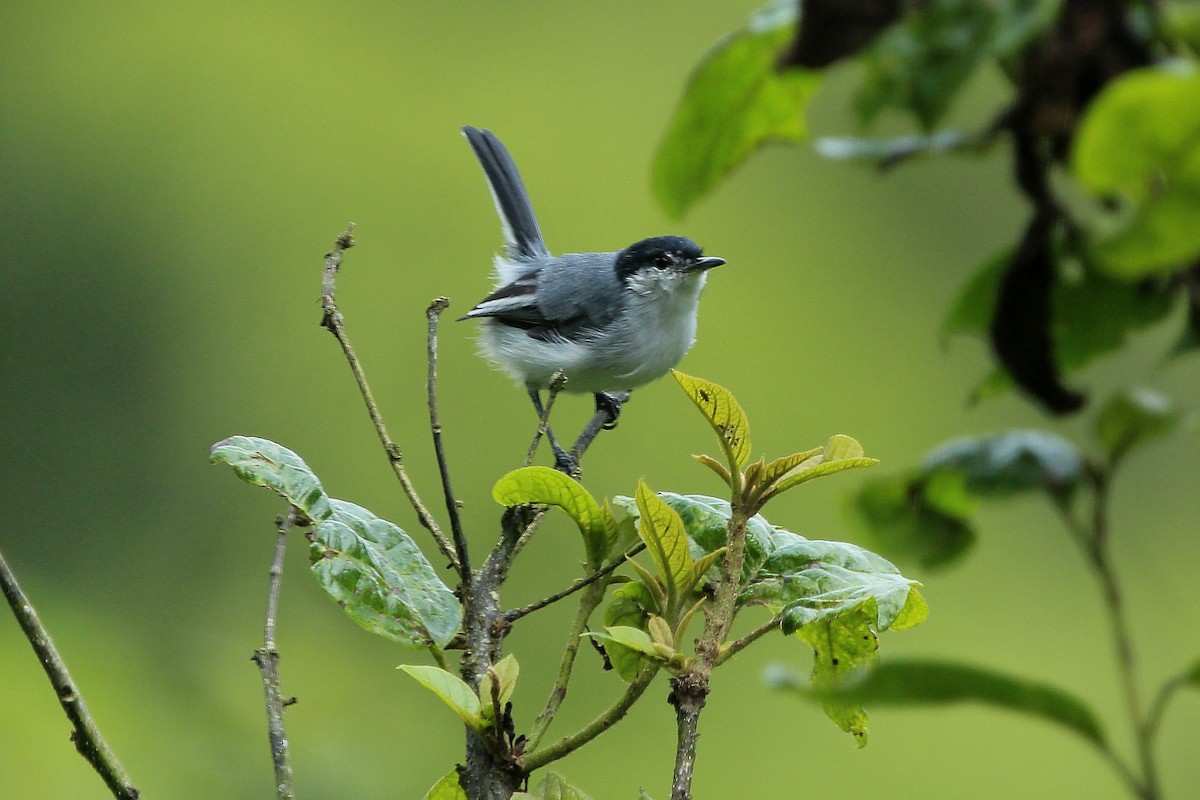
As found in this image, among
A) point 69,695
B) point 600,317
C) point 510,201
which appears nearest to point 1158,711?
point 69,695

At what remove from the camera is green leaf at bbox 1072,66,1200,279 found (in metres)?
0.34

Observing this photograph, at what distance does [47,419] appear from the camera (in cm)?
655

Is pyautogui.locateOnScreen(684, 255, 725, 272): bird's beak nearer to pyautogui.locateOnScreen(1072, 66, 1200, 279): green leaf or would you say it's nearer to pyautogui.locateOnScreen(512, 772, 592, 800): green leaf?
pyautogui.locateOnScreen(512, 772, 592, 800): green leaf

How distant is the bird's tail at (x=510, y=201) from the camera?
3414 mm

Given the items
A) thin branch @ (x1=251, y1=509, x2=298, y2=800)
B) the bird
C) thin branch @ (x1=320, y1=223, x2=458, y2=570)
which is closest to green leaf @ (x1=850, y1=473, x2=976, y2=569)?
thin branch @ (x1=320, y1=223, x2=458, y2=570)

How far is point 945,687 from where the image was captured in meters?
0.41

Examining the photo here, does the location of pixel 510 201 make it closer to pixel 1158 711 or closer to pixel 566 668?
Answer: pixel 566 668

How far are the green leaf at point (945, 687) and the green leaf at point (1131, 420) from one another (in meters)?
0.10

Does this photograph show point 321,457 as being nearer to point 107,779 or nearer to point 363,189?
point 363,189

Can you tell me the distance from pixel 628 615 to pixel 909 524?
1.42 feet

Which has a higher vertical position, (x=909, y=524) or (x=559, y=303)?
(x=909, y=524)

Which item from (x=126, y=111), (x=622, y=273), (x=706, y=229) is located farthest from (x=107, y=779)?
(x=126, y=111)

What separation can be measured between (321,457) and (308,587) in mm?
1011

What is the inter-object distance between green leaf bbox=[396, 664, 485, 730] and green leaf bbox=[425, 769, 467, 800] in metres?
0.09
